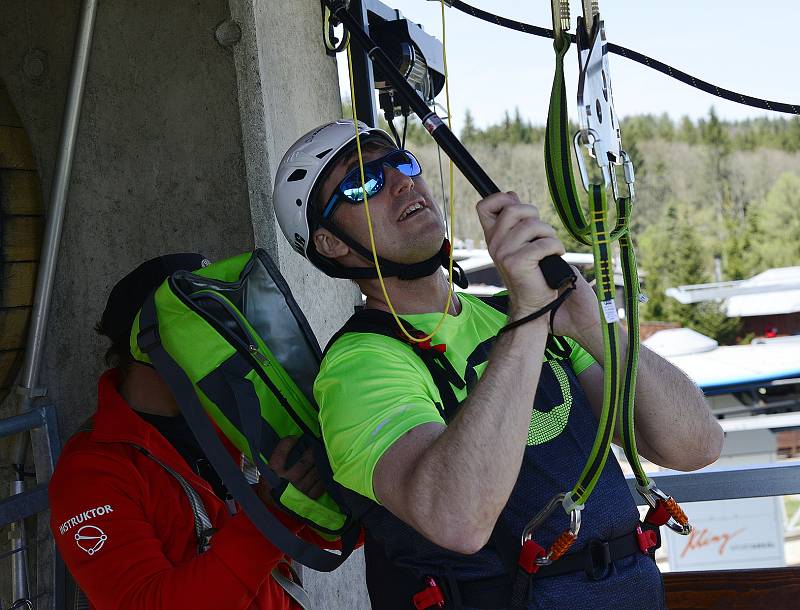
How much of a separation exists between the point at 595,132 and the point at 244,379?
1044 mm

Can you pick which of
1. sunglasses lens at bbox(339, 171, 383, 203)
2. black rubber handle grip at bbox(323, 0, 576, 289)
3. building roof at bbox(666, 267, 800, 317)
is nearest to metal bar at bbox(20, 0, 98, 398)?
sunglasses lens at bbox(339, 171, 383, 203)

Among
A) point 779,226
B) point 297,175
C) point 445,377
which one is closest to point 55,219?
point 297,175

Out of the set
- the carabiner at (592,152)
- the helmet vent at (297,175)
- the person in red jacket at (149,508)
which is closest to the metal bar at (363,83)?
the helmet vent at (297,175)

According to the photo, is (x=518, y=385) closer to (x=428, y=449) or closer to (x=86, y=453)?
(x=428, y=449)

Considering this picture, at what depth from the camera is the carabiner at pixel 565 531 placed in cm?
164

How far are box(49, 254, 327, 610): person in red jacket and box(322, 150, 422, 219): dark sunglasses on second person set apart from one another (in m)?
0.56

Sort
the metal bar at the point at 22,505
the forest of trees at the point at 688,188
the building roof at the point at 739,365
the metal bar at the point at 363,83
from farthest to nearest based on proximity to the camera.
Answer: the forest of trees at the point at 688,188 < the building roof at the point at 739,365 < the metal bar at the point at 363,83 < the metal bar at the point at 22,505

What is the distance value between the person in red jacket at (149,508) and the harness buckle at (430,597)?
1.17 feet

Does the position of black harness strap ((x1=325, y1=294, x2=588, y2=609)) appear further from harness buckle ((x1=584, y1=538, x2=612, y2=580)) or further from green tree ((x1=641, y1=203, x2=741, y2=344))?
green tree ((x1=641, y1=203, x2=741, y2=344))

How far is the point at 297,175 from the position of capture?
93.4 inches

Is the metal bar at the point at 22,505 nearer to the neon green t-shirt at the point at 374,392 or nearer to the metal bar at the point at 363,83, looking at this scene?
the neon green t-shirt at the point at 374,392

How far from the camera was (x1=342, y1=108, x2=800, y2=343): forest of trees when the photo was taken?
46750 millimetres

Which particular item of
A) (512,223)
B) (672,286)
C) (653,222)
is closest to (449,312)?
(512,223)

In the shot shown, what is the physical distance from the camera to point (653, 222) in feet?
185
